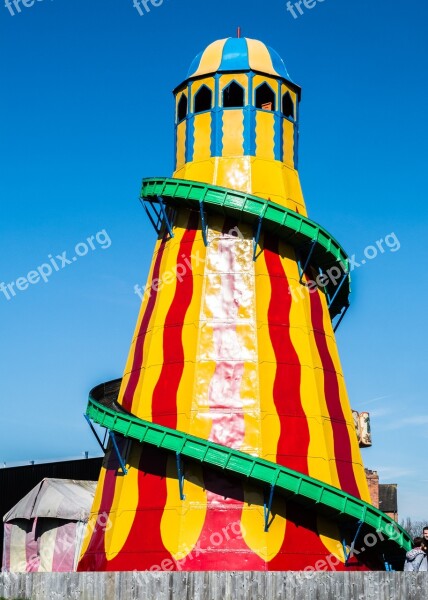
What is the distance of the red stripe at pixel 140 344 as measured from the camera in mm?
38031

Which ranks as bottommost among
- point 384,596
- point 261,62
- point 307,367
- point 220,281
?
point 384,596

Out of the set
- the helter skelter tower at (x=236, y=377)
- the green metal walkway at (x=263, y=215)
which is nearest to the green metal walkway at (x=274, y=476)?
the helter skelter tower at (x=236, y=377)

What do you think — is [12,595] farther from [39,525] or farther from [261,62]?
[261,62]

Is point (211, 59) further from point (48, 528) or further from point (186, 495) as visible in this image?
point (48, 528)

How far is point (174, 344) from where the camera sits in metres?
37.3

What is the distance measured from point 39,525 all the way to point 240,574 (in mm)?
22590

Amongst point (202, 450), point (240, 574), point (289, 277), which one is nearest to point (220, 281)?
point (289, 277)

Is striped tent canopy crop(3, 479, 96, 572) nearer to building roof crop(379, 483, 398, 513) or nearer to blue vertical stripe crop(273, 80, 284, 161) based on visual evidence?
blue vertical stripe crop(273, 80, 284, 161)

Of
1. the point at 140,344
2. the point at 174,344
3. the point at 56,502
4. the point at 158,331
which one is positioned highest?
the point at 158,331

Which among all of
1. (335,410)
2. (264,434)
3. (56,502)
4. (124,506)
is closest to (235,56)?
(335,410)

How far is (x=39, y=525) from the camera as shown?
4788 cm

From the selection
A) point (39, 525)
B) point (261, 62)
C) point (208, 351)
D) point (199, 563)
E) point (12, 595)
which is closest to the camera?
point (12, 595)

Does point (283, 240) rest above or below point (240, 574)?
above

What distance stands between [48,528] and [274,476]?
1791 centimetres
